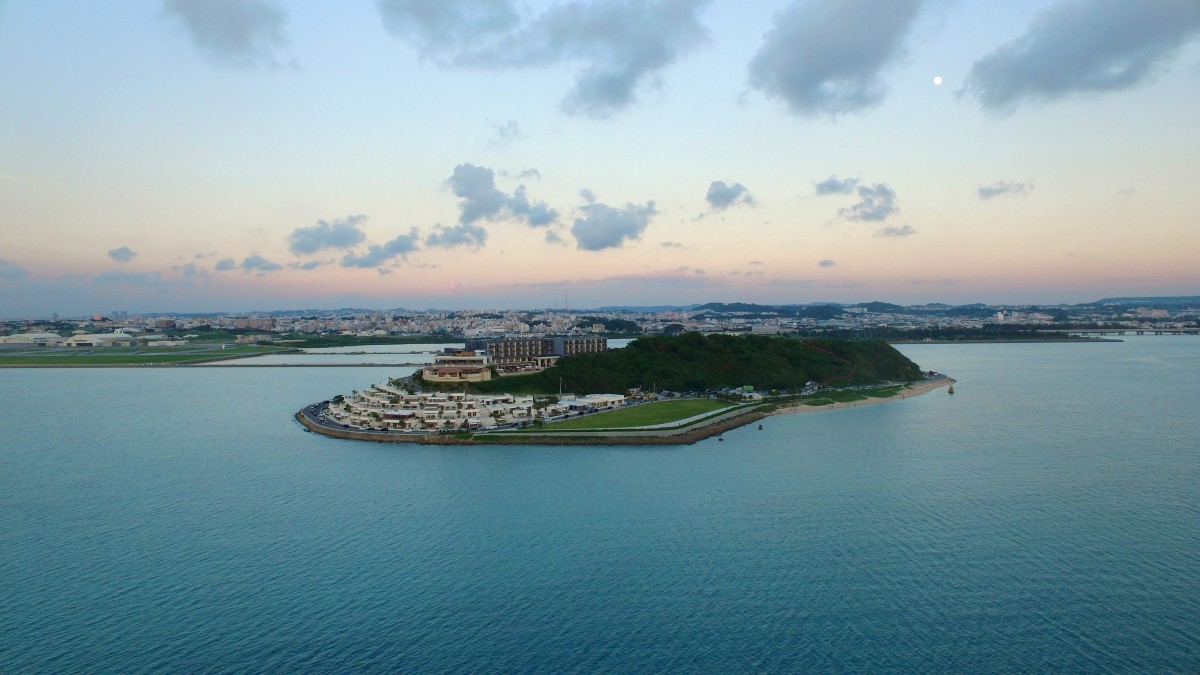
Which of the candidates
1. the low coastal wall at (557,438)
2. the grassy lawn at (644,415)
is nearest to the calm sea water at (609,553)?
the low coastal wall at (557,438)

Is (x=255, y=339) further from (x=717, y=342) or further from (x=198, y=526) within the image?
(x=198, y=526)

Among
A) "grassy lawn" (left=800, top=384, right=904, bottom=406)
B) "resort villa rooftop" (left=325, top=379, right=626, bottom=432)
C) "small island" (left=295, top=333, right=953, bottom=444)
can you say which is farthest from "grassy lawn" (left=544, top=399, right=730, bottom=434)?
"grassy lawn" (left=800, top=384, right=904, bottom=406)

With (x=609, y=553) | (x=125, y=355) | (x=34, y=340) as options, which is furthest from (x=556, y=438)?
(x=34, y=340)

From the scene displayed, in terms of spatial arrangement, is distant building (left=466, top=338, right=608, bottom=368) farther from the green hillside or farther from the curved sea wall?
the curved sea wall

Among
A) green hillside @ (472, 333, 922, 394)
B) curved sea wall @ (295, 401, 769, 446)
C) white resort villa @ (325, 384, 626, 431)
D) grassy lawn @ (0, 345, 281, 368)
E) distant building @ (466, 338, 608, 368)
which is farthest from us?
grassy lawn @ (0, 345, 281, 368)

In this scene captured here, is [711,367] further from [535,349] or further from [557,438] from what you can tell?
[557,438]

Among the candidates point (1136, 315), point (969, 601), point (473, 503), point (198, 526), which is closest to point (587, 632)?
point (969, 601)
